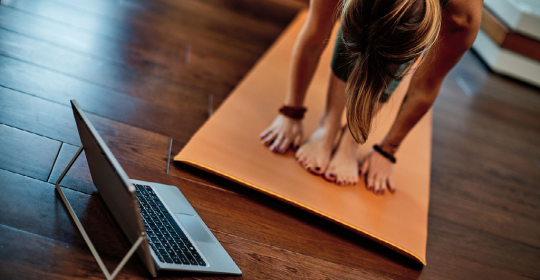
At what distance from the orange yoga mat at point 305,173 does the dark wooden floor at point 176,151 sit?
0.04 meters

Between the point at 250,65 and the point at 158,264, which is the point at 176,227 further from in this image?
the point at 250,65

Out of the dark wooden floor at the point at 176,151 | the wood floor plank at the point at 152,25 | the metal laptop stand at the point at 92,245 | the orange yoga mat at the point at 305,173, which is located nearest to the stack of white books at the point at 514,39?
the dark wooden floor at the point at 176,151

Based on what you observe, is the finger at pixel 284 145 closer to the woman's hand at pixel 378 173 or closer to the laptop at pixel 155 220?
the woman's hand at pixel 378 173

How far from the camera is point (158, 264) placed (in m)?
0.81

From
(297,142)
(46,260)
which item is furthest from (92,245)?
(297,142)

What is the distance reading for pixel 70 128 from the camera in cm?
112

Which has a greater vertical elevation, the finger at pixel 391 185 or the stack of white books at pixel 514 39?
the stack of white books at pixel 514 39

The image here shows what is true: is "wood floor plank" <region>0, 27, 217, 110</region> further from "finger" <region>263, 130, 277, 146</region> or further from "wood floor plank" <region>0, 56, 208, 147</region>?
"finger" <region>263, 130, 277, 146</region>

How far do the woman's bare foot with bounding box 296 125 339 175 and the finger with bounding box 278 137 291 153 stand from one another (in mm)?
37

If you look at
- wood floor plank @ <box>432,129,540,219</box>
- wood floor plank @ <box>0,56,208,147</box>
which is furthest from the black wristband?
wood floor plank @ <box>0,56,208,147</box>

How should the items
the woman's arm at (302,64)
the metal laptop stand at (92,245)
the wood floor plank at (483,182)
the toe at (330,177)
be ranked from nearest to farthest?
1. the metal laptop stand at (92,245)
2. the woman's arm at (302,64)
3. the toe at (330,177)
4. the wood floor plank at (483,182)

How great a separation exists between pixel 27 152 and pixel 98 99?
1.02 ft

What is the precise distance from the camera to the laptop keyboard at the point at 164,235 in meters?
0.84

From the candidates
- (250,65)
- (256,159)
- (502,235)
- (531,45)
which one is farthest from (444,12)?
(531,45)
